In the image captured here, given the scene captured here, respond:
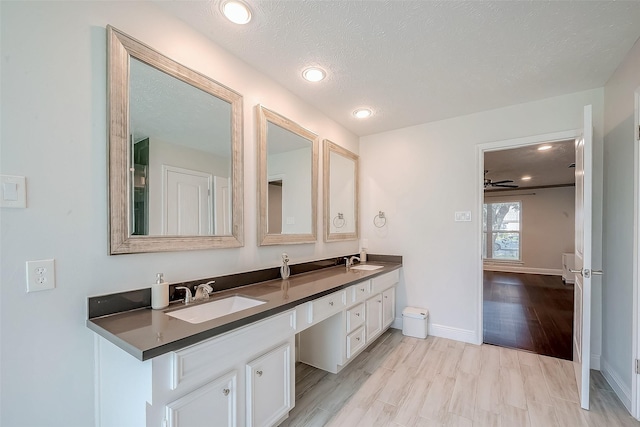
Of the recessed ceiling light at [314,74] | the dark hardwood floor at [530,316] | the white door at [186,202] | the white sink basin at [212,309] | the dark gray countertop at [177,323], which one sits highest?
the recessed ceiling light at [314,74]

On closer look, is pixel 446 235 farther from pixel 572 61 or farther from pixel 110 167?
pixel 110 167

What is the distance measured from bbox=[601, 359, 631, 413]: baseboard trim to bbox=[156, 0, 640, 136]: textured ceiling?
7.58ft

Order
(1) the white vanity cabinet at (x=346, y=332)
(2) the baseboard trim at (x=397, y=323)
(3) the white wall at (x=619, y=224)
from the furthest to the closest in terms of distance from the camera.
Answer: (2) the baseboard trim at (x=397, y=323) → (1) the white vanity cabinet at (x=346, y=332) → (3) the white wall at (x=619, y=224)

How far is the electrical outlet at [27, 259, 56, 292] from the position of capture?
112 centimetres

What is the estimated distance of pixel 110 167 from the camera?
4.36 ft

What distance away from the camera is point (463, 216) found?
300cm

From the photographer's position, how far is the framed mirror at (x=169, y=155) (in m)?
1.37

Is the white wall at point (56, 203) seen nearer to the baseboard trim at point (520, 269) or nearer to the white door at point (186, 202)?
the white door at point (186, 202)

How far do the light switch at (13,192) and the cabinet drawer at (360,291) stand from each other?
1973 mm

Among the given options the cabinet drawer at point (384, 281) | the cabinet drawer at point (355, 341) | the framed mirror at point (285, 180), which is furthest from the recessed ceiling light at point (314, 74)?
the cabinet drawer at point (355, 341)

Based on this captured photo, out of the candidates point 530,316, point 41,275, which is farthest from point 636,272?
point 41,275

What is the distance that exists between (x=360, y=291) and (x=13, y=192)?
2.21m

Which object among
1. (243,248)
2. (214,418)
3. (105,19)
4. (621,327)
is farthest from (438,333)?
(105,19)

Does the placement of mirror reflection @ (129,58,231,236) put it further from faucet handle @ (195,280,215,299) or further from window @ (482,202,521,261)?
window @ (482,202,521,261)
